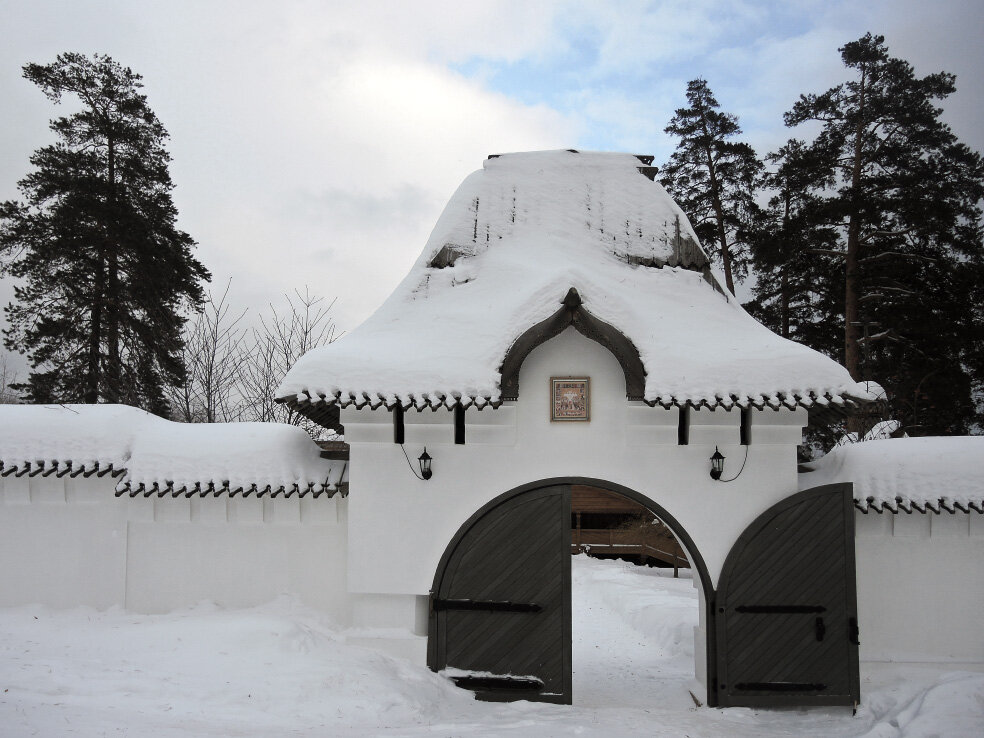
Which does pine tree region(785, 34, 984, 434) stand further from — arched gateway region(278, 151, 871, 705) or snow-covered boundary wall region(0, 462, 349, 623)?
snow-covered boundary wall region(0, 462, 349, 623)

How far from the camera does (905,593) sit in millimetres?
7113

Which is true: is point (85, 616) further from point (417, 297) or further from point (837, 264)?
point (837, 264)

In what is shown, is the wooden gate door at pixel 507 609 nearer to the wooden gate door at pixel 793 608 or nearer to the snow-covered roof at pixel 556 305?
the snow-covered roof at pixel 556 305

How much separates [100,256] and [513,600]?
47.8 ft

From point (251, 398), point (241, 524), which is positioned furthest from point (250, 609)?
point (251, 398)

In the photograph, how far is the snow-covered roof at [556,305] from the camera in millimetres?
6602

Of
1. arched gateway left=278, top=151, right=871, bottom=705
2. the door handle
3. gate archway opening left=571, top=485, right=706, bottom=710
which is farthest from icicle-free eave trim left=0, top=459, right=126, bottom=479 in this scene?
the door handle

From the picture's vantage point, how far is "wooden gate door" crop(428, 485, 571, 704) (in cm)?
689

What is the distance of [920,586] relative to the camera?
7.11 meters

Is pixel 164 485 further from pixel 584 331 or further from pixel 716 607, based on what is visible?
pixel 716 607

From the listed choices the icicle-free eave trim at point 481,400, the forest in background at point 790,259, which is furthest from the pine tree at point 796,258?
the icicle-free eave trim at point 481,400

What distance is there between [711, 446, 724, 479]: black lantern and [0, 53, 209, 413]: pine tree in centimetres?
1406

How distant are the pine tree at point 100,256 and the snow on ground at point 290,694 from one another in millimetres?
10268

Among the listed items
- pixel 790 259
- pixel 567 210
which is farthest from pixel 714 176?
pixel 567 210
